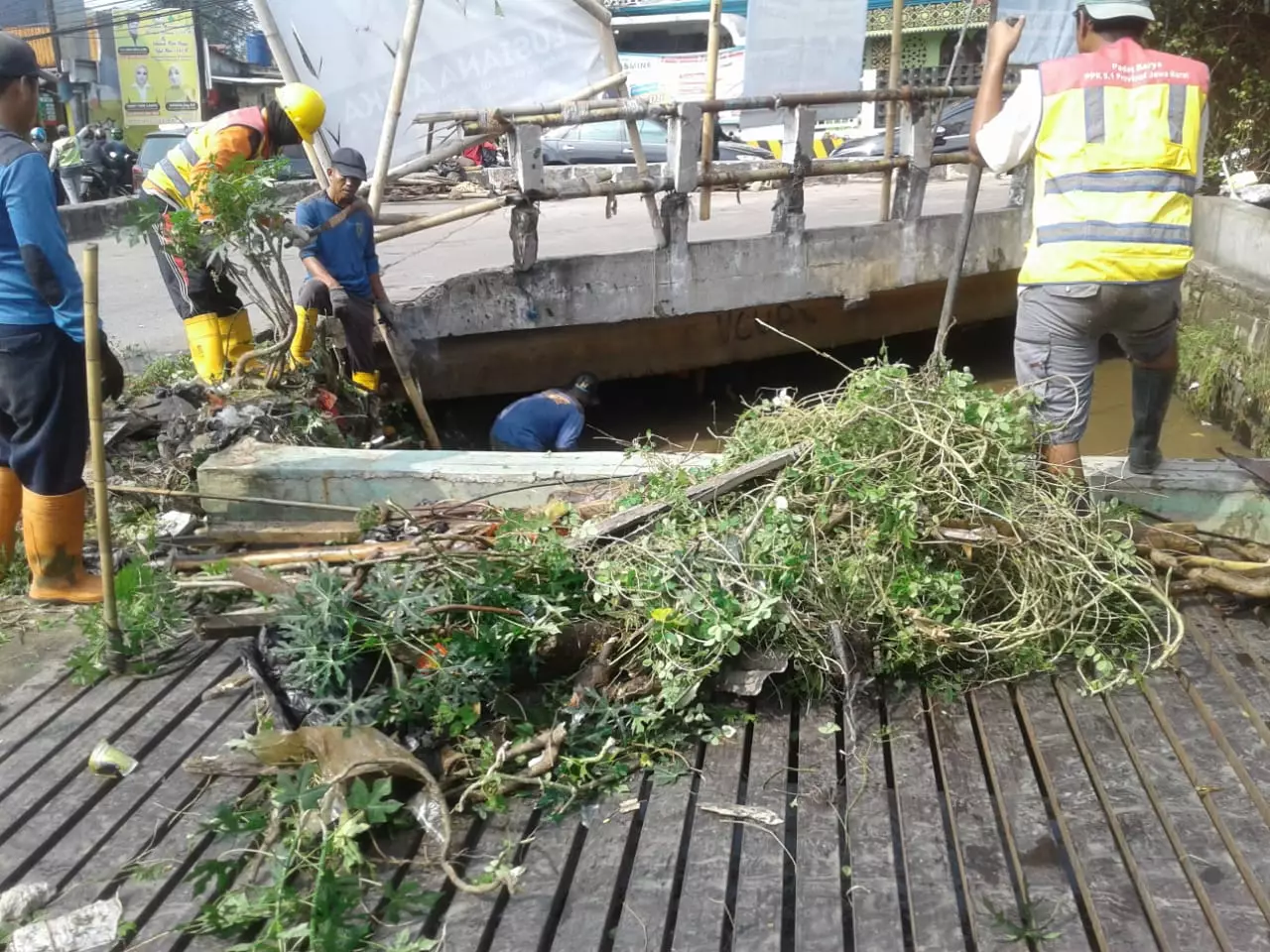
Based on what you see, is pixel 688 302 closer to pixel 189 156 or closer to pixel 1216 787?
pixel 189 156

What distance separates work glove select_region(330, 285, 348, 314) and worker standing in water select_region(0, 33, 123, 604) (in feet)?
6.51

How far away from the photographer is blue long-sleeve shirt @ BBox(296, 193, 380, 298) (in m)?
5.95

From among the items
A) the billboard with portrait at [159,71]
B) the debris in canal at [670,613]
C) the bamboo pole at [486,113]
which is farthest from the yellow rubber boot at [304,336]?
the billboard with portrait at [159,71]

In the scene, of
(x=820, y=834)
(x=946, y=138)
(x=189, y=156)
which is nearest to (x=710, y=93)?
(x=189, y=156)

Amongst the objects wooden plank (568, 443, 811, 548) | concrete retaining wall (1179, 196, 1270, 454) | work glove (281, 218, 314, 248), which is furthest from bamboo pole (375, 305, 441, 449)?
concrete retaining wall (1179, 196, 1270, 454)

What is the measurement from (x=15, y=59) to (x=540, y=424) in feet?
11.4

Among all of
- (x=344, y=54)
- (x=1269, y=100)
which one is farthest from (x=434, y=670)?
(x=1269, y=100)

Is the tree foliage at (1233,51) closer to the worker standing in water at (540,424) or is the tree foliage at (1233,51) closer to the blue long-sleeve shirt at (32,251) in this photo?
the worker standing in water at (540,424)

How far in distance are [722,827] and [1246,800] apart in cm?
132

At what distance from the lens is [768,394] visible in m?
9.39

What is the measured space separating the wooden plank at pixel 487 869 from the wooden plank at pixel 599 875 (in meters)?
0.15

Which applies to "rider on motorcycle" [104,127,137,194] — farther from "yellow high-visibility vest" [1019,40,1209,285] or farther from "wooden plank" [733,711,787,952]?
"wooden plank" [733,711,787,952]

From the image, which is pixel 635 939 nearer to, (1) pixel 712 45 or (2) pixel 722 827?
(2) pixel 722 827

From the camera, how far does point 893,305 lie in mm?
9148
